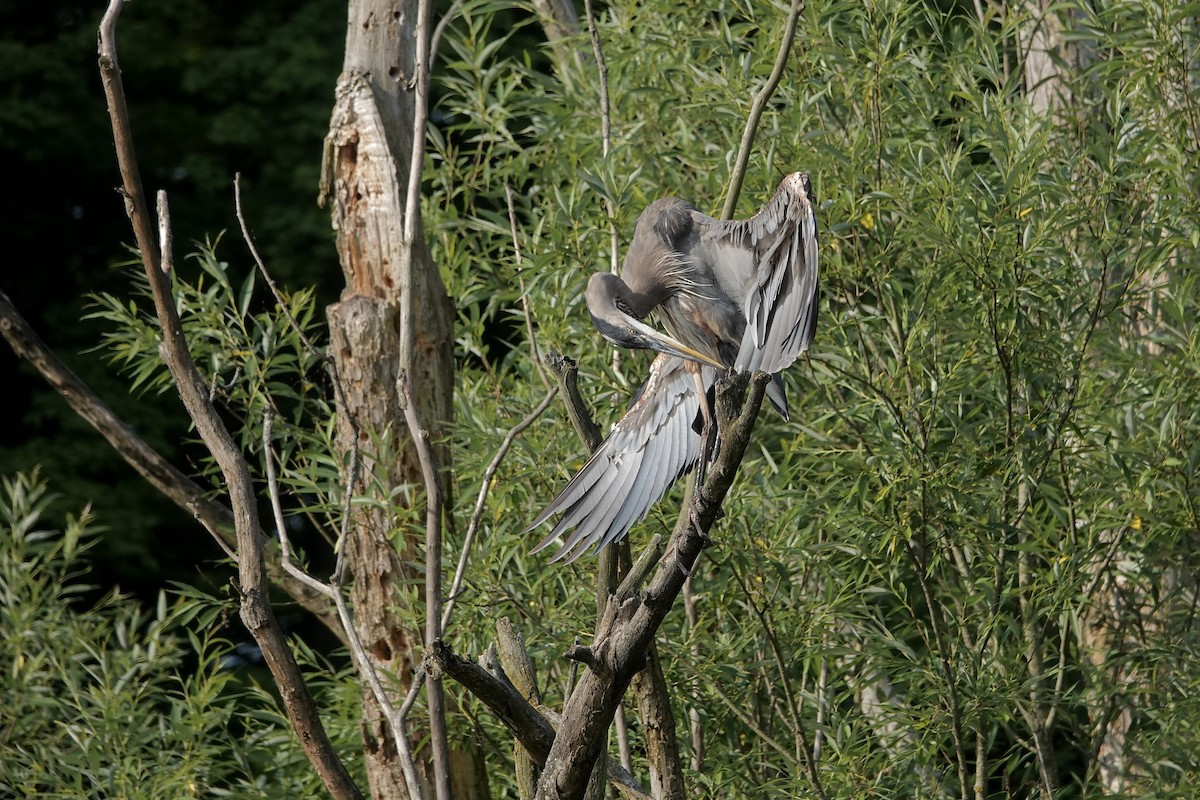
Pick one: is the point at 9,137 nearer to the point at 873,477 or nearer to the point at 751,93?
the point at 751,93

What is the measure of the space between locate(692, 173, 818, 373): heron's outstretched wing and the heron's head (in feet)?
0.72

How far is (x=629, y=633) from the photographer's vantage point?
201 centimetres

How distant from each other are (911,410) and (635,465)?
69 centimetres

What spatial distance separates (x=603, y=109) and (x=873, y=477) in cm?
113

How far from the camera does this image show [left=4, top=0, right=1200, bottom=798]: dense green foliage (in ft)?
9.63

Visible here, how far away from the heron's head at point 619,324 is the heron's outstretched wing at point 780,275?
22cm

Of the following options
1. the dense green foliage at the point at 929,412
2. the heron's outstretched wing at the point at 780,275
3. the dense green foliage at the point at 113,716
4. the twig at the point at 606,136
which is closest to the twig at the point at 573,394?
the heron's outstretched wing at the point at 780,275

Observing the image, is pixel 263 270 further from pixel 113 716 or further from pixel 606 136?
pixel 113 716

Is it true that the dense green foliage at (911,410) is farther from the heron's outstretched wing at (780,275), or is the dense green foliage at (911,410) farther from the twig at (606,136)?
the heron's outstretched wing at (780,275)

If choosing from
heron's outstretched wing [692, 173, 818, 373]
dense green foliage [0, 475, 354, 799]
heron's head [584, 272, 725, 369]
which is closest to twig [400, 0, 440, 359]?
heron's head [584, 272, 725, 369]

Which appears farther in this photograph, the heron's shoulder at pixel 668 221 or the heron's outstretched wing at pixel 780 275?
the heron's shoulder at pixel 668 221

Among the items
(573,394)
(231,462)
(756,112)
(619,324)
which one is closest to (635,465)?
(619,324)

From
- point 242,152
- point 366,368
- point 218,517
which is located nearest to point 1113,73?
point 366,368

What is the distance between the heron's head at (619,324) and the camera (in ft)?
9.36
